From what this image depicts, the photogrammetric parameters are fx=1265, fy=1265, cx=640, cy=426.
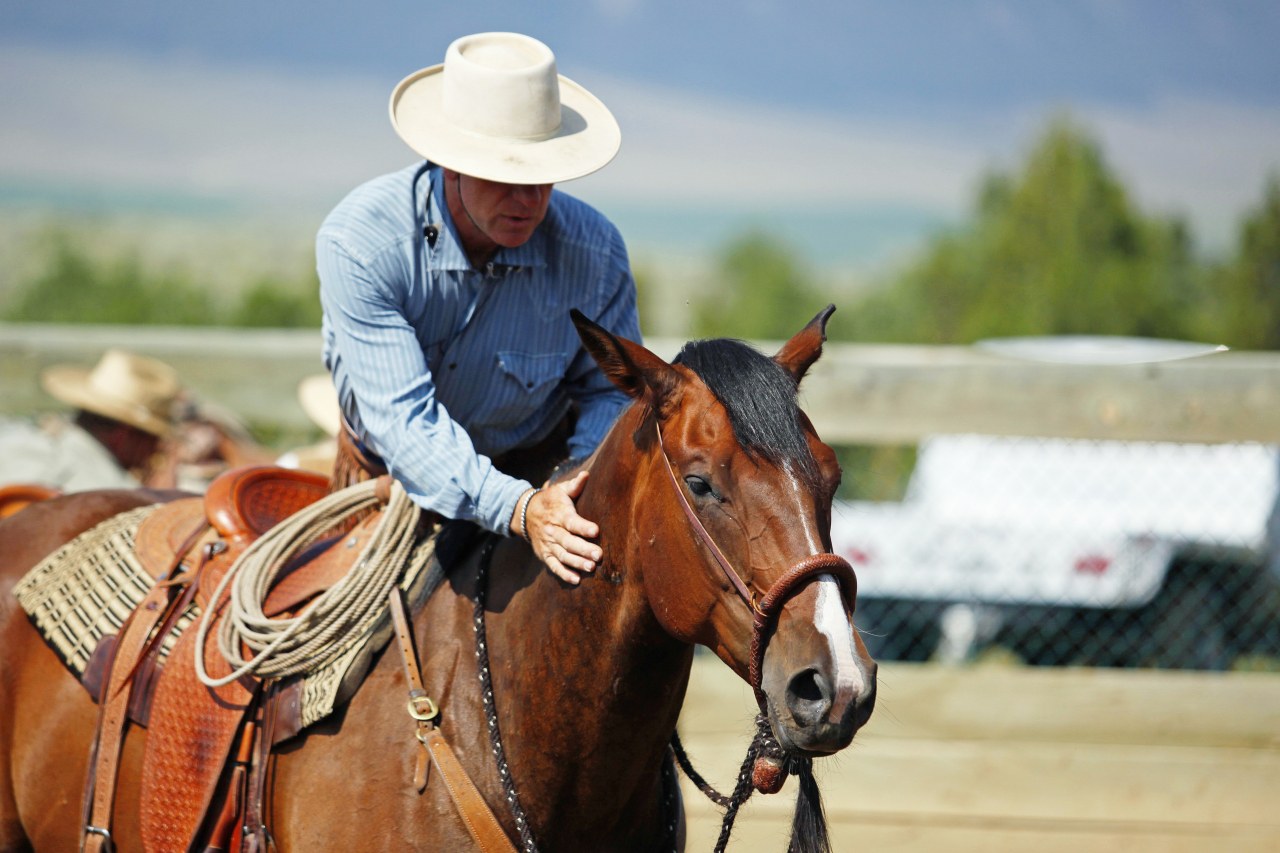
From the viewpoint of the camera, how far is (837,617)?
6.33 ft

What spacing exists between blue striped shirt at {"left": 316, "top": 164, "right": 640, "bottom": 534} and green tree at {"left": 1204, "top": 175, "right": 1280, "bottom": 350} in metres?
14.5

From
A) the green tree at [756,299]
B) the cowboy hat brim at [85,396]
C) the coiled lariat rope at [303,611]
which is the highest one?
the coiled lariat rope at [303,611]

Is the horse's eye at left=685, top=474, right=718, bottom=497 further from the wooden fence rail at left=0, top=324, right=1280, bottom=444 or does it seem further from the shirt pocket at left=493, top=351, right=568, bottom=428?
the wooden fence rail at left=0, top=324, right=1280, bottom=444

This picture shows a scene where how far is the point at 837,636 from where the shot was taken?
75.2 inches

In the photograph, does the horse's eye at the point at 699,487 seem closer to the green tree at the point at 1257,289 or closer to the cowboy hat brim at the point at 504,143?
the cowboy hat brim at the point at 504,143

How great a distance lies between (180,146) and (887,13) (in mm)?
39754

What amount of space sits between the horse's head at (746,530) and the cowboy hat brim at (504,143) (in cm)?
56

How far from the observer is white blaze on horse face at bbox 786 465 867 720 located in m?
1.87

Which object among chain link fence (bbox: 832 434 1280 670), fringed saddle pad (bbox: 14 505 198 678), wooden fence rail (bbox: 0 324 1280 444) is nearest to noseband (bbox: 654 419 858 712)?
fringed saddle pad (bbox: 14 505 198 678)

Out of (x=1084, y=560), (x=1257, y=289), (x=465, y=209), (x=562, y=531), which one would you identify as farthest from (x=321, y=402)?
(x=1257, y=289)

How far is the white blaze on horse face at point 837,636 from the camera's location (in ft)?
6.13

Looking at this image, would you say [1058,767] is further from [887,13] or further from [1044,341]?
[887,13]

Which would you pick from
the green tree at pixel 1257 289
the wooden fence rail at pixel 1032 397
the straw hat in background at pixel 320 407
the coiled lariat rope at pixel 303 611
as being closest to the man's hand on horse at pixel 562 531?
the coiled lariat rope at pixel 303 611

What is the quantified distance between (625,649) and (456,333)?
0.93m
